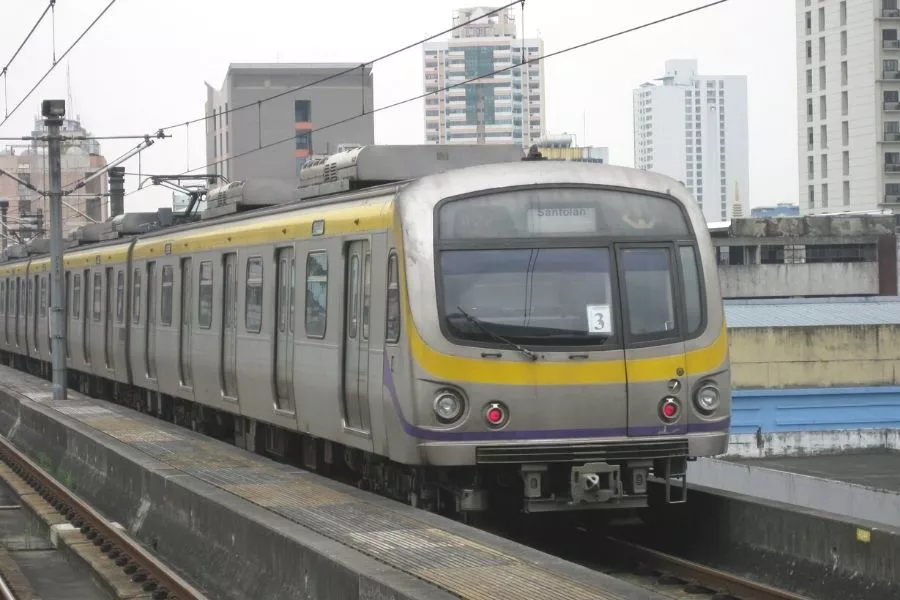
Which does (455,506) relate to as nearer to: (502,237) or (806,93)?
(502,237)

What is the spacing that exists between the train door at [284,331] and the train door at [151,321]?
6680 millimetres

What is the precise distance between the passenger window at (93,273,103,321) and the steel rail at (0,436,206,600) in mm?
5797

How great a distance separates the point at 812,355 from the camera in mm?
35000

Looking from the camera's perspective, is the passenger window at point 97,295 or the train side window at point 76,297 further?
the train side window at point 76,297

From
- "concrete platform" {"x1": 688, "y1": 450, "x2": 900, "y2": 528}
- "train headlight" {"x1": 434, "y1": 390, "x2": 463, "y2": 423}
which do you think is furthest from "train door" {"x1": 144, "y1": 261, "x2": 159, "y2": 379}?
"train headlight" {"x1": 434, "y1": 390, "x2": 463, "y2": 423}

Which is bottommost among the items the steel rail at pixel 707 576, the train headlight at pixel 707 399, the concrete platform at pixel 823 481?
the concrete platform at pixel 823 481

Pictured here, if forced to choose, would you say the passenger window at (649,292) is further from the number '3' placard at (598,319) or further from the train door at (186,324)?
the train door at (186,324)

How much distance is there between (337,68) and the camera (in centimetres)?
10731

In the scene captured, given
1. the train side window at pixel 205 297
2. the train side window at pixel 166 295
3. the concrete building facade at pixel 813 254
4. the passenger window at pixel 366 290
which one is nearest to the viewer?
the passenger window at pixel 366 290

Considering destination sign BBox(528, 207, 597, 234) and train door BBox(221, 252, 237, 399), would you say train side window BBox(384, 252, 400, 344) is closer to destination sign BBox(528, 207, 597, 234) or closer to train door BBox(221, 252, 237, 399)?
destination sign BBox(528, 207, 597, 234)

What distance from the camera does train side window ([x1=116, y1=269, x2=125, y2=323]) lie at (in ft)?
78.1

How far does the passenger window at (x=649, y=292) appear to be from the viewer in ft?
36.3

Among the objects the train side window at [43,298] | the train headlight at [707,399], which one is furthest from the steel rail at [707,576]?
the train side window at [43,298]

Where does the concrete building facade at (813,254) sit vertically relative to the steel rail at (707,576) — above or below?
above
